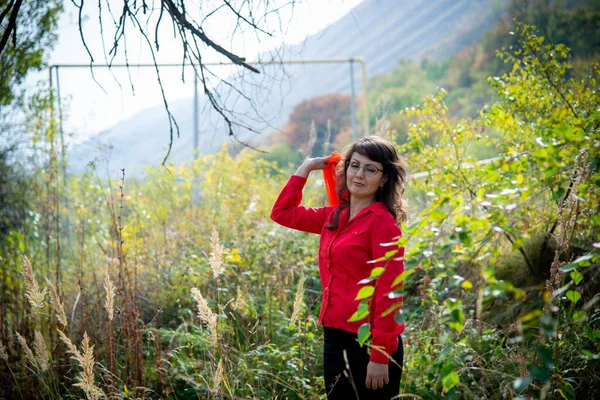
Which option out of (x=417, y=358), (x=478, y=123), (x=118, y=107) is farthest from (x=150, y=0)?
(x=478, y=123)

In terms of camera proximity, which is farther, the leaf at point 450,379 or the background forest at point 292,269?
the background forest at point 292,269

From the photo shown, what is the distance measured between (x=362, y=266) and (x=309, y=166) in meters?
0.68

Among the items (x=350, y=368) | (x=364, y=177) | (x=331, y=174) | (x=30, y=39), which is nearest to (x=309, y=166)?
(x=331, y=174)

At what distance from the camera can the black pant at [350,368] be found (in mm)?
2328

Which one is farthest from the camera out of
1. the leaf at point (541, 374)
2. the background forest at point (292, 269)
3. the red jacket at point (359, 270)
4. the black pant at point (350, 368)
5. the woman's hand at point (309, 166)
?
the woman's hand at point (309, 166)

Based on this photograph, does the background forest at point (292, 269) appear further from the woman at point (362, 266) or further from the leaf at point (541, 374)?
the woman at point (362, 266)

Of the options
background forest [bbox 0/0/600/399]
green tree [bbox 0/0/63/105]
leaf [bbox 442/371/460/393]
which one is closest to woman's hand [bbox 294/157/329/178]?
background forest [bbox 0/0/600/399]

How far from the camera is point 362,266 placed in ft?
7.77

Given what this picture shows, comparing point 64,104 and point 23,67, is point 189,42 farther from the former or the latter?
point 64,104

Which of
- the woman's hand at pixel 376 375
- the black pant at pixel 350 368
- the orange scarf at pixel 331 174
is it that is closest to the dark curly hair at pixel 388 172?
the orange scarf at pixel 331 174

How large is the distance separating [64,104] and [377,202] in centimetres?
546

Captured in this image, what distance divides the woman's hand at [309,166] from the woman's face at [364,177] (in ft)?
0.99

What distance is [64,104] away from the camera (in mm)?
6852

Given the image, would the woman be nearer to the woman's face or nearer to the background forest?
the woman's face
